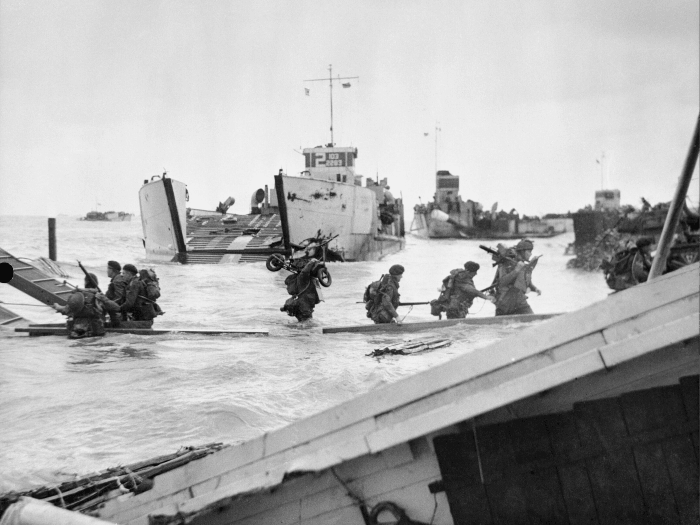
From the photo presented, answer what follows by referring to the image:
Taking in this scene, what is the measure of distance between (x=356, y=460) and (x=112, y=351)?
7.19 m

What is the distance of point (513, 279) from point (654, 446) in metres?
7.82

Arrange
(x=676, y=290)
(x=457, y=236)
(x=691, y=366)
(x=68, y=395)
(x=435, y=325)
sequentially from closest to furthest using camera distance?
(x=676, y=290), (x=691, y=366), (x=68, y=395), (x=435, y=325), (x=457, y=236)

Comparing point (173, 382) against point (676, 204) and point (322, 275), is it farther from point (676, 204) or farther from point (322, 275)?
point (676, 204)

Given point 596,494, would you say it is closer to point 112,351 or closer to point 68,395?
point 68,395

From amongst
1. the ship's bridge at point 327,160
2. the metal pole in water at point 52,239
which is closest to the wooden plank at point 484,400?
the metal pole in water at point 52,239

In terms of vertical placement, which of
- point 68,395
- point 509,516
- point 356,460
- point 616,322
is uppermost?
point 616,322

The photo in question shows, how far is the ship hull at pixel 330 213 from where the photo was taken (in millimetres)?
22125

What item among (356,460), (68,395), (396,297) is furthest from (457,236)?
(356,460)

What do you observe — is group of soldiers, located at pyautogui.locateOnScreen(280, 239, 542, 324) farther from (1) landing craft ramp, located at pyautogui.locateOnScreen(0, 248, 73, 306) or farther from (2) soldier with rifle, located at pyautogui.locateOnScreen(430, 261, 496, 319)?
(1) landing craft ramp, located at pyautogui.locateOnScreen(0, 248, 73, 306)

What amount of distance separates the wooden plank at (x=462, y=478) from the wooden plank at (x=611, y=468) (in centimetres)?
41

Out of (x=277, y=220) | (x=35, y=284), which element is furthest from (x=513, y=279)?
(x=277, y=220)

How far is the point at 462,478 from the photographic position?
2641mm

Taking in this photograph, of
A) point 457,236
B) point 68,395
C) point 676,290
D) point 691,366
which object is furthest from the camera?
point 457,236

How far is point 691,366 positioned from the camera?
98.4 inches
